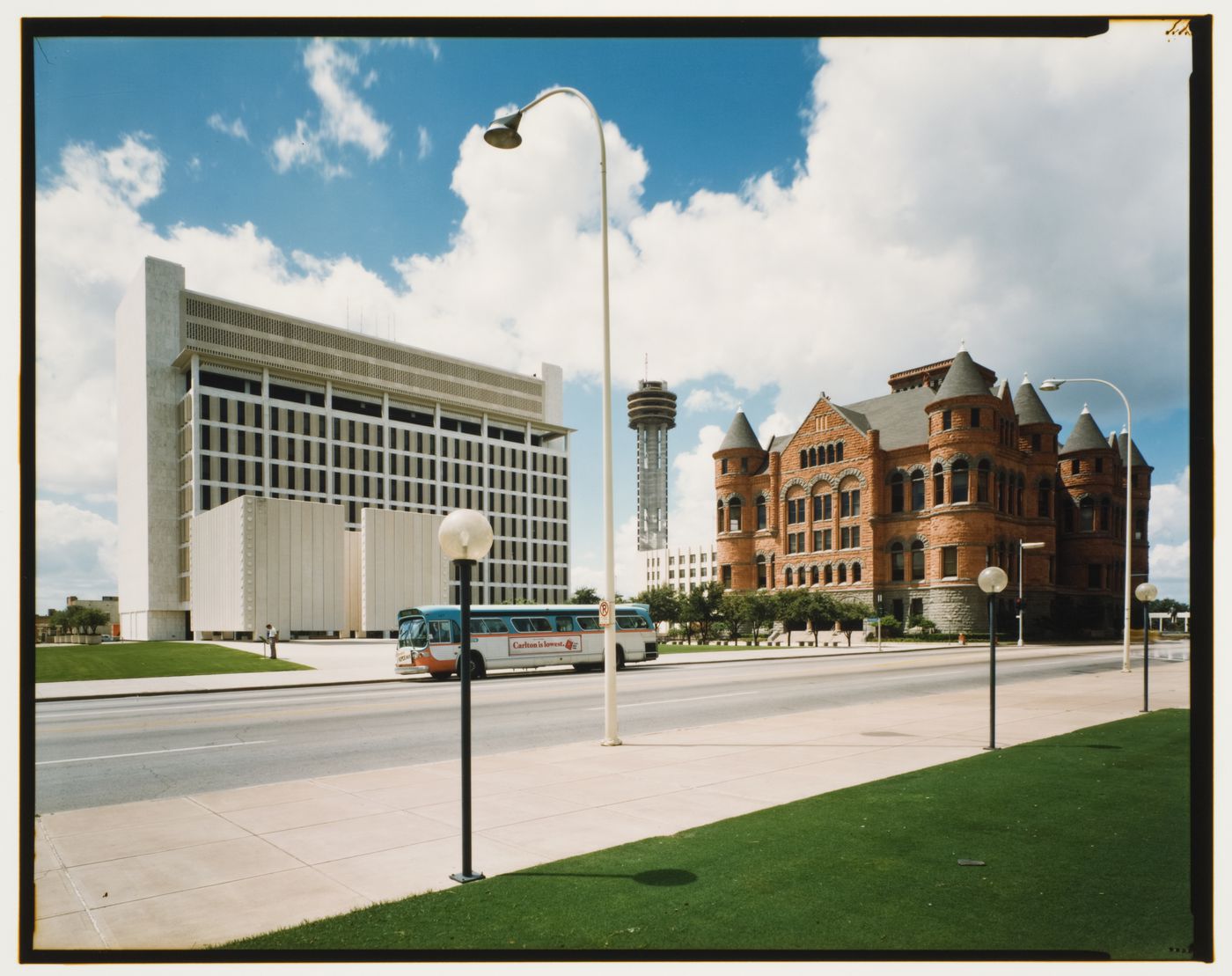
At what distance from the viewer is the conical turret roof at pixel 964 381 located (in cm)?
6353

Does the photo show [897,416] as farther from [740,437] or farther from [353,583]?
[353,583]

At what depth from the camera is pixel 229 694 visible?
22859 millimetres

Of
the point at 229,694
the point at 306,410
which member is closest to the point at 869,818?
the point at 229,694

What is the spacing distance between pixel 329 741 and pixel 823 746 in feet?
25.6

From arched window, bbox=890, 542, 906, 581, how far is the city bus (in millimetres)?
44707

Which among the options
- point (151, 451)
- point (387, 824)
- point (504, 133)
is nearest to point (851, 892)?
point (387, 824)

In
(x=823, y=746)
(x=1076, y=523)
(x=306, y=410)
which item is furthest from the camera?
(x=306, y=410)

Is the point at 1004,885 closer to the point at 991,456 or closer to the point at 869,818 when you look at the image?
the point at 869,818

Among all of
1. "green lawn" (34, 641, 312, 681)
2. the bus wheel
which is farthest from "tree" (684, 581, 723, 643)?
the bus wheel

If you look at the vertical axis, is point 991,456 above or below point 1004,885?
above

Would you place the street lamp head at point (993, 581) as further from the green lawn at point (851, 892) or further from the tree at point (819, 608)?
the tree at point (819, 608)

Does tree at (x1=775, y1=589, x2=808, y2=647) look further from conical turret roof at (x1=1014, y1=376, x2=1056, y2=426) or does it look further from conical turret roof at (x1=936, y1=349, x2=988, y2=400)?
conical turret roof at (x1=1014, y1=376, x2=1056, y2=426)

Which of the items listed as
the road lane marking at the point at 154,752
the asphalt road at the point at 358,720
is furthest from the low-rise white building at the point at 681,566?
the road lane marking at the point at 154,752

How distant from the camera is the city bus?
26828mm
